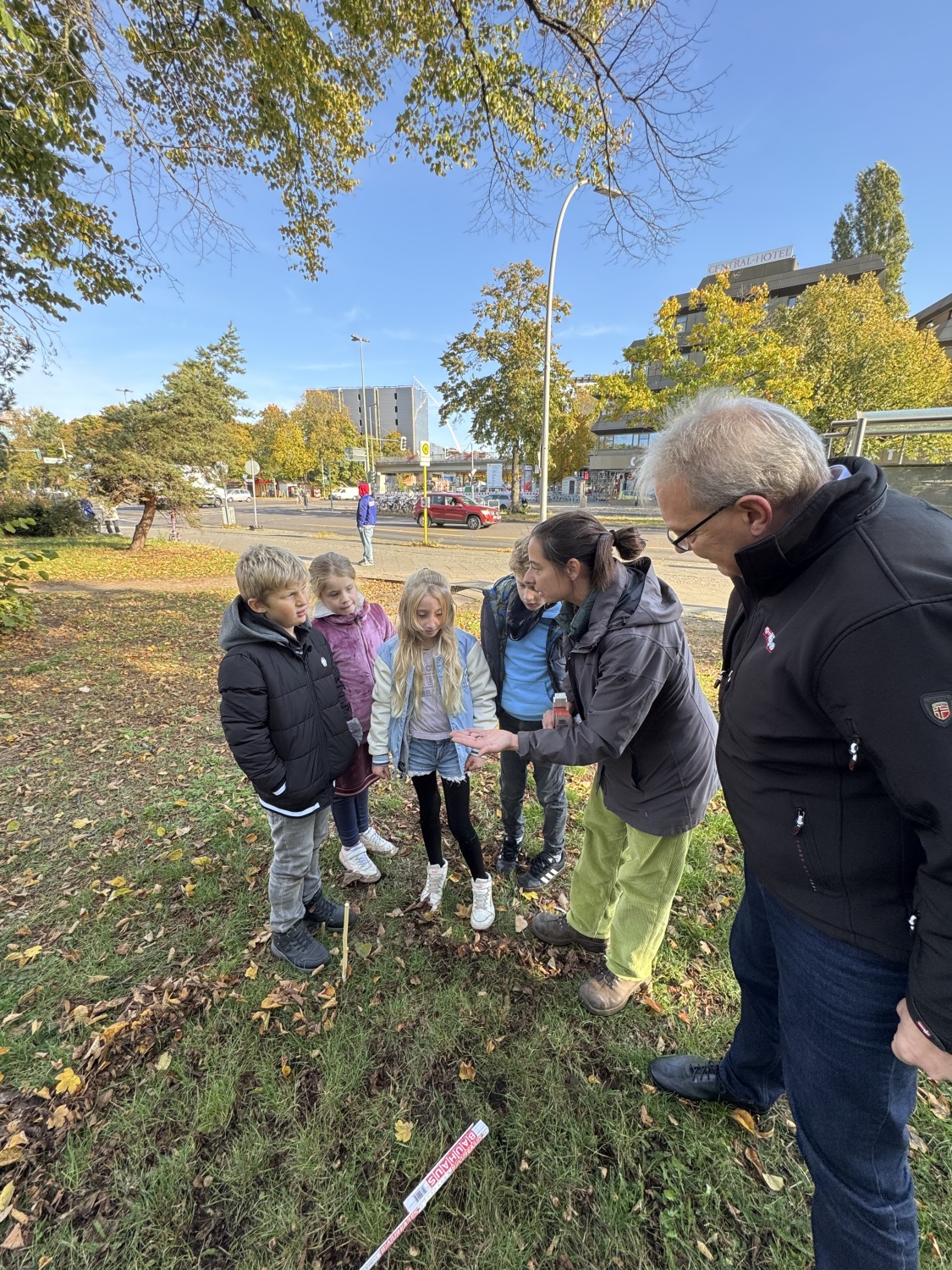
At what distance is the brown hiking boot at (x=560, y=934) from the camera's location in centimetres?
254

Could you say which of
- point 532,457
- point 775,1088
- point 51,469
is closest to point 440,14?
point 775,1088

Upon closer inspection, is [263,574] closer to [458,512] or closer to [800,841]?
[800,841]

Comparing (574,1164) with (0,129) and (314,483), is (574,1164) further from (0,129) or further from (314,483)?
(314,483)

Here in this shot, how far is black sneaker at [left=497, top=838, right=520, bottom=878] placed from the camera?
310 cm

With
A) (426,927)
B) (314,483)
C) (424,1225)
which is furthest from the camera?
(314,483)

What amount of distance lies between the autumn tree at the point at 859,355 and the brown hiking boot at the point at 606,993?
915 inches

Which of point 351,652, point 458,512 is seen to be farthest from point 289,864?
point 458,512

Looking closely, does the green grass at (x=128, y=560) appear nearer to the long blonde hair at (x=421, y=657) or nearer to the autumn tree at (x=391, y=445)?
the long blonde hair at (x=421, y=657)

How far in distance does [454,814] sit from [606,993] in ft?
3.37

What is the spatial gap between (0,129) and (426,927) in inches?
268

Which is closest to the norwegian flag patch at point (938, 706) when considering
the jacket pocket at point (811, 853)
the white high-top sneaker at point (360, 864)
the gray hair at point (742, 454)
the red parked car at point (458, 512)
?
the jacket pocket at point (811, 853)

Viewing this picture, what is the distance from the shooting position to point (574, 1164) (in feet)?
5.67

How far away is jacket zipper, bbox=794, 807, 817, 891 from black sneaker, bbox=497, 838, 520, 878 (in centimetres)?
218

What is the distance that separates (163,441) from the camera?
45.9 ft
